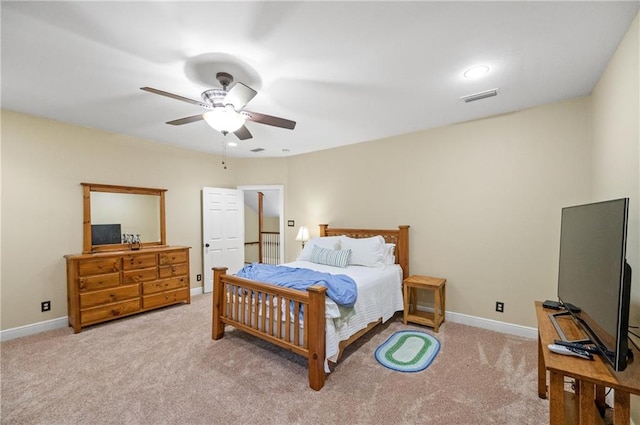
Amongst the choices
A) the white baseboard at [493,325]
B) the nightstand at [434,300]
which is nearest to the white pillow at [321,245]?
the nightstand at [434,300]

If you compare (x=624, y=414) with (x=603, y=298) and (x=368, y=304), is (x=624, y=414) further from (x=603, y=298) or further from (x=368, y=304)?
(x=368, y=304)

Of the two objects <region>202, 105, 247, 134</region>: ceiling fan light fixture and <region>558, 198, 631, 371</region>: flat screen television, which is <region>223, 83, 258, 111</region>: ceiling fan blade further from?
<region>558, 198, 631, 371</region>: flat screen television

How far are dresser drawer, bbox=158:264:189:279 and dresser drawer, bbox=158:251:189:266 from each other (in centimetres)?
6

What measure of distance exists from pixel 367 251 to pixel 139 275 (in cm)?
314

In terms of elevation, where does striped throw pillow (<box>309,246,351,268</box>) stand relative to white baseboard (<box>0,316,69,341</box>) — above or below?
above

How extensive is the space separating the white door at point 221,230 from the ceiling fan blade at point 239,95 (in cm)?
314

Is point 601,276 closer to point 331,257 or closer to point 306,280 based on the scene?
point 306,280

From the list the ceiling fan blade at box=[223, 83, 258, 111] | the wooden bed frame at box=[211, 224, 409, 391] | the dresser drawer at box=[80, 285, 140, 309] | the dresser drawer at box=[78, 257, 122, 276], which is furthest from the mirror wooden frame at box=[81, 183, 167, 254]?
the ceiling fan blade at box=[223, 83, 258, 111]

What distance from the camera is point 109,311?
3559mm

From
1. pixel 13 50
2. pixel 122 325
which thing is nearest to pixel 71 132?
pixel 13 50

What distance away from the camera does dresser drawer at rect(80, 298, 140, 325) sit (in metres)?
3.37

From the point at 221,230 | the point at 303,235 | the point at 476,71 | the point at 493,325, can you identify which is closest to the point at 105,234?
the point at 221,230

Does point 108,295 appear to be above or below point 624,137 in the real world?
below

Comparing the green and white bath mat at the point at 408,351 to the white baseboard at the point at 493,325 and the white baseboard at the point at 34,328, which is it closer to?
the white baseboard at the point at 493,325
